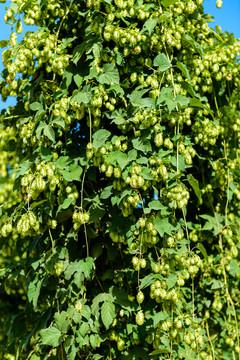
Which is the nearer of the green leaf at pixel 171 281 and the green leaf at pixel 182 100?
the green leaf at pixel 171 281

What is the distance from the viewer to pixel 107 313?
1965 mm

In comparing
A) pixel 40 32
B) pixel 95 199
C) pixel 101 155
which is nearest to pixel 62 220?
pixel 95 199

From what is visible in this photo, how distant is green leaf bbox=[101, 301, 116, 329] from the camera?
194 cm

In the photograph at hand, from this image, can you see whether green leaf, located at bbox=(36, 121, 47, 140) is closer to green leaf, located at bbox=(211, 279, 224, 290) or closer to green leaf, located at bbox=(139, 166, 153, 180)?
green leaf, located at bbox=(139, 166, 153, 180)

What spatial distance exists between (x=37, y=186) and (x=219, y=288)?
123 centimetres

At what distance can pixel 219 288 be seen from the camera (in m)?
2.54

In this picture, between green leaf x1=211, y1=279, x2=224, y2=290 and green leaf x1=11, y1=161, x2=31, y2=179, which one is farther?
green leaf x1=211, y1=279, x2=224, y2=290

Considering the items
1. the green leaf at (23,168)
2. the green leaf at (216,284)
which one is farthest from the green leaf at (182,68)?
the green leaf at (216,284)

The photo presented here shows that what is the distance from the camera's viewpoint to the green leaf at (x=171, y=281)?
1872mm

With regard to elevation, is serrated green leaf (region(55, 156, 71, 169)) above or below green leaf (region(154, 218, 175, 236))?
above

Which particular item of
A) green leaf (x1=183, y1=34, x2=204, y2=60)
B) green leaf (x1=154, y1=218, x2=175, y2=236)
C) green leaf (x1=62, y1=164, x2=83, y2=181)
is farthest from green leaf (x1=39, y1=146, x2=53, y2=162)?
green leaf (x1=183, y1=34, x2=204, y2=60)

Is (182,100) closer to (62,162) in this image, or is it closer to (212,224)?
(62,162)

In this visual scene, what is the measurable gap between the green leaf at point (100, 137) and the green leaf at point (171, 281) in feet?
2.07

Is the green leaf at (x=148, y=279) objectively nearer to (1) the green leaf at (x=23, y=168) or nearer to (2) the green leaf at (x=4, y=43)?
(1) the green leaf at (x=23, y=168)
